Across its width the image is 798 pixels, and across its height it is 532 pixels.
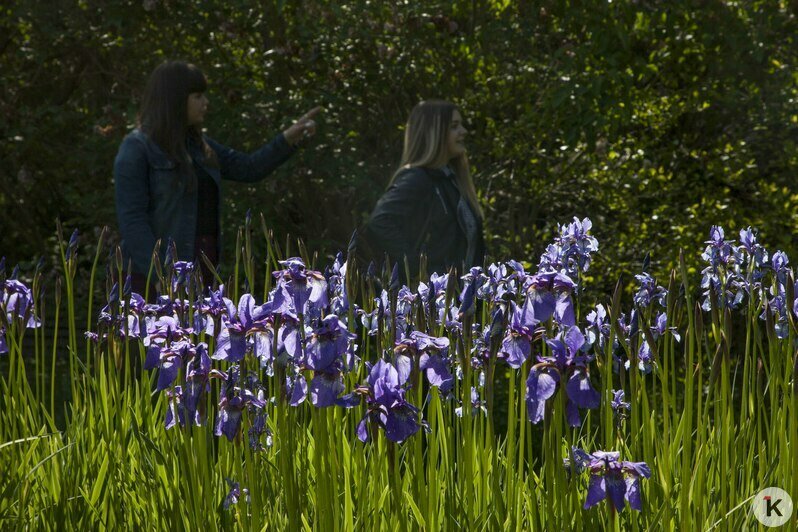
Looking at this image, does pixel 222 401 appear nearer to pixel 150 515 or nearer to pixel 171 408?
pixel 171 408

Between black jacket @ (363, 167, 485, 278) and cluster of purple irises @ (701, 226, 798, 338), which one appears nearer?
cluster of purple irises @ (701, 226, 798, 338)

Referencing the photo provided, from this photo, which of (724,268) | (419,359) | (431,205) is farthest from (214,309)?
(431,205)

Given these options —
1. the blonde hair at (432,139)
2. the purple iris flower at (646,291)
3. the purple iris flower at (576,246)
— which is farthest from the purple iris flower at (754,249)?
the blonde hair at (432,139)

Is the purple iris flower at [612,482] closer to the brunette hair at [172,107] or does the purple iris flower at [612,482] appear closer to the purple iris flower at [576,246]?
the purple iris flower at [576,246]

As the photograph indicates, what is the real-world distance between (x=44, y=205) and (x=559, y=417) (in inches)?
310

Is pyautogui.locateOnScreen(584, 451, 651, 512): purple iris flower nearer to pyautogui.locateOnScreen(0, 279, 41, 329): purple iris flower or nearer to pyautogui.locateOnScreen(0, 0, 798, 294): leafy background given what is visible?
pyautogui.locateOnScreen(0, 279, 41, 329): purple iris flower

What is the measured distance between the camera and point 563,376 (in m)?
1.87

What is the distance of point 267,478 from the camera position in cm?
227

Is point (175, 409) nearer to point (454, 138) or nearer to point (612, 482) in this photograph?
point (612, 482)

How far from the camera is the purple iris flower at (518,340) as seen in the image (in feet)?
6.20

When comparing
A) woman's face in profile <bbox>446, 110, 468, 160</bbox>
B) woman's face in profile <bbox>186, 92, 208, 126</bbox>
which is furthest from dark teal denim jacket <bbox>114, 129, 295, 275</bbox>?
woman's face in profile <bbox>446, 110, 468, 160</bbox>

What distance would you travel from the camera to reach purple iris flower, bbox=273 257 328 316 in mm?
1901

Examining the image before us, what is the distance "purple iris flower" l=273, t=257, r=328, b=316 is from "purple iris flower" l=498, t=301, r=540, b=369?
325mm

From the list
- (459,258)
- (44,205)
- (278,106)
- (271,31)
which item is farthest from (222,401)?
(44,205)
